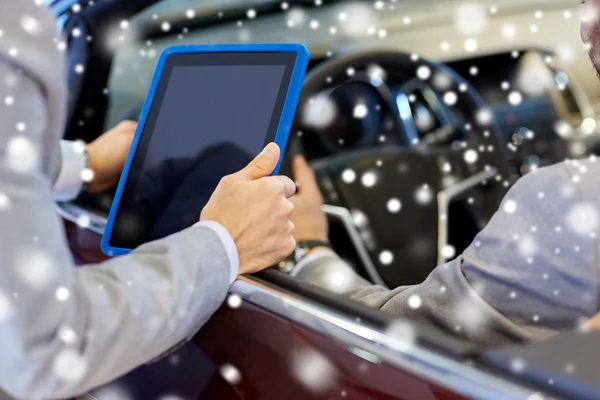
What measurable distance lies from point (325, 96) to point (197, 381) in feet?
2.89

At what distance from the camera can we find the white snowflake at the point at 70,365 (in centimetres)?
76

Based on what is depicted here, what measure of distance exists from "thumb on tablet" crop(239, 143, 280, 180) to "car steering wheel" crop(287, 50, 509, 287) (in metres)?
0.60

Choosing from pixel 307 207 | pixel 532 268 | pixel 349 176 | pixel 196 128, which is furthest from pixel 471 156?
pixel 532 268

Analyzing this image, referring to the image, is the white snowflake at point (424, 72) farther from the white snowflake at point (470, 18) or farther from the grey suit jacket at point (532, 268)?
the white snowflake at point (470, 18)

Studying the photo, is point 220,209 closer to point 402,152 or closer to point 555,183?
point 555,183

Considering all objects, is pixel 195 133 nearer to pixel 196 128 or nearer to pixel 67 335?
pixel 196 128

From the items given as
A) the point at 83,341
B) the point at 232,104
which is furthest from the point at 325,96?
the point at 83,341

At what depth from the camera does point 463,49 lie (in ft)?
9.51

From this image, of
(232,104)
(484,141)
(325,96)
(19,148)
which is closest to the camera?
(19,148)

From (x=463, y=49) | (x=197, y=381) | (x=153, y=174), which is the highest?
(x=153, y=174)

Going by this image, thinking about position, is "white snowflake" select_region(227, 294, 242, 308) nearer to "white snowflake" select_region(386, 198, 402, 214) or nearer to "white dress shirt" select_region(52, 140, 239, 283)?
"white dress shirt" select_region(52, 140, 239, 283)

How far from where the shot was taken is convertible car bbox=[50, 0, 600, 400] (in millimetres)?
701

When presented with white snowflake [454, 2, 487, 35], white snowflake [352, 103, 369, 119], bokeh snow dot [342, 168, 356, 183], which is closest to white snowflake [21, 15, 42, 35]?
bokeh snow dot [342, 168, 356, 183]

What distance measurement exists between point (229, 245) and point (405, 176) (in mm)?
891
